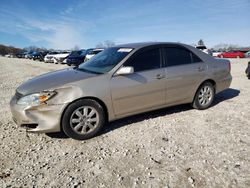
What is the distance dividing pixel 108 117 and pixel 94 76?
770mm

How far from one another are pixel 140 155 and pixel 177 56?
7.94 feet

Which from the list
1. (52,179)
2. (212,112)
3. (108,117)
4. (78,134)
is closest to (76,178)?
(52,179)

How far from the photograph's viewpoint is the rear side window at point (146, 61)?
4191 millimetres

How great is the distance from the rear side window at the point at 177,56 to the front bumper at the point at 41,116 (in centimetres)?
235

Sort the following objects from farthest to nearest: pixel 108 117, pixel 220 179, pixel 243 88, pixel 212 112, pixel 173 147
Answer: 1. pixel 243 88
2. pixel 212 112
3. pixel 108 117
4. pixel 173 147
5. pixel 220 179

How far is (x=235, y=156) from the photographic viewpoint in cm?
318

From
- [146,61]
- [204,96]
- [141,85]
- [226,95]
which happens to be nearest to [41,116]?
[141,85]

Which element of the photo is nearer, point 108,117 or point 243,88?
point 108,117

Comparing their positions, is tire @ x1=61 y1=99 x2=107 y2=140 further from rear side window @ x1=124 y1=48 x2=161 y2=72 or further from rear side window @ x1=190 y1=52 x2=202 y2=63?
rear side window @ x1=190 y1=52 x2=202 y2=63

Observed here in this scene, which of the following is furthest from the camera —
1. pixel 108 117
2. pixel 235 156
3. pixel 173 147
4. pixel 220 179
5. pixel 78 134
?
pixel 108 117

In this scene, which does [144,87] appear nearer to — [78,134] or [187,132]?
[187,132]

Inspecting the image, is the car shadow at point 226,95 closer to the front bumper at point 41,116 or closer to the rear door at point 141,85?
the rear door at point 141,85

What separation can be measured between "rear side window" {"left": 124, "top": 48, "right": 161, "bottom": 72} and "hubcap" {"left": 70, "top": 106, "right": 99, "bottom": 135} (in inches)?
43.3

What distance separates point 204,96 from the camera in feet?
17.1
